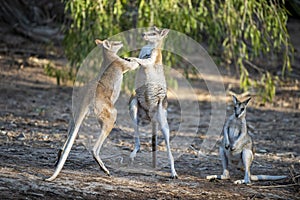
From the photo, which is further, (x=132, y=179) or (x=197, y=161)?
(x=197, y=161)

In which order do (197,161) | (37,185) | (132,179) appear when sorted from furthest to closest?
(197,161) < (132,179) < (37,185)

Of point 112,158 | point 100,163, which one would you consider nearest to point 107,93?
point 100,163

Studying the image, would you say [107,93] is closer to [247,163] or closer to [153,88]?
[153,88]

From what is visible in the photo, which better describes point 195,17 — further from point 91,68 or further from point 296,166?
point 296,166

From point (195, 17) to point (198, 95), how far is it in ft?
9.36

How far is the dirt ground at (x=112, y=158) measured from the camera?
17.3 feet

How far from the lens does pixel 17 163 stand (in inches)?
231

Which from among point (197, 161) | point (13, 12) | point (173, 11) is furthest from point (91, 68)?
point (13, 12)

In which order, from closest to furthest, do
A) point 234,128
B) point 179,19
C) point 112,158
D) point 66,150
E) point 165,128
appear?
1. point 66,150
2. point 165,128
3. point 234,128
4. point 112,158
5. point 179,19

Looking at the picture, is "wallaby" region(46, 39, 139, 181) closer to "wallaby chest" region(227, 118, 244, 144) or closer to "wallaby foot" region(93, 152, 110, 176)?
"wallaby foot" region(93, 152, 110, 176)

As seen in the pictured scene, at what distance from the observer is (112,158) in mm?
6566

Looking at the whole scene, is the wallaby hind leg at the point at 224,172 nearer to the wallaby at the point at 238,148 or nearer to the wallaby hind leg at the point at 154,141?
the wallaby at the point at 238,148

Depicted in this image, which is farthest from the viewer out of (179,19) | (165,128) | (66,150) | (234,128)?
(179,19)

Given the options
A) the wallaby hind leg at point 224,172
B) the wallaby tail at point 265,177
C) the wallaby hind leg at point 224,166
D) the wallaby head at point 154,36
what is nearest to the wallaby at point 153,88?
the wallaby head at point 154,36
